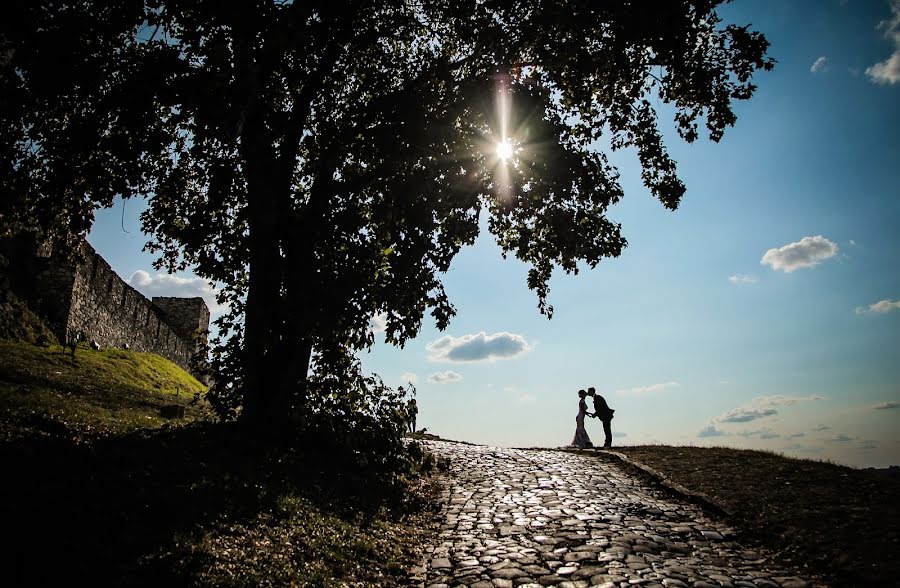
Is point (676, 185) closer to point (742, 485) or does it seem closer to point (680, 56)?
point (680, 56)

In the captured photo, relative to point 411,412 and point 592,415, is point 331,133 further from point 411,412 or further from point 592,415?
point 592,415

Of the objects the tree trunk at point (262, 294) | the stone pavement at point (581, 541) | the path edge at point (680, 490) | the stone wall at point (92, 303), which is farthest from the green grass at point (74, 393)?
the path edge at point (680, 490)

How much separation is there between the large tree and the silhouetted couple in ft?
24.3

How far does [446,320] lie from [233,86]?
6866mm

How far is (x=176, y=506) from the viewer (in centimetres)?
654

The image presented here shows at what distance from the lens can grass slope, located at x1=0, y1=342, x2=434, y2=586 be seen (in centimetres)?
494

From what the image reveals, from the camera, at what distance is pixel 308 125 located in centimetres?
1448

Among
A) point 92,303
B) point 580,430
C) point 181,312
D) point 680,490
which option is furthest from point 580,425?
point 181,312

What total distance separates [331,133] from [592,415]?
14.7 meters

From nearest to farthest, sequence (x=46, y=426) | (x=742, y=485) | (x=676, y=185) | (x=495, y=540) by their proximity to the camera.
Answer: (x=495, y=540), (x=46, y=426), (x=742, y=485), (x=676, y=185)

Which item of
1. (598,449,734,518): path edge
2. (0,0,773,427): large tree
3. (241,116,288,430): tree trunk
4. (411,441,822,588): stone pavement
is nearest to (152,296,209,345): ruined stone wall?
(0,0,773,427): large tree

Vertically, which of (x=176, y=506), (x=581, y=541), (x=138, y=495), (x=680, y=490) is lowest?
(x=581, y=541)

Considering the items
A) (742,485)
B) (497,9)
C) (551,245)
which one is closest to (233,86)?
(497,9)

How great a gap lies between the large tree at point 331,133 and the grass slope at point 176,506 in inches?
88.6
